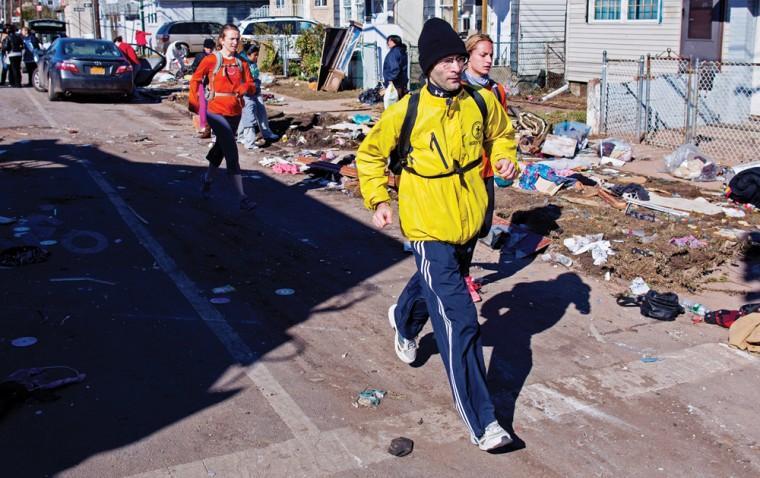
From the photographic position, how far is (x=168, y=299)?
6.86m

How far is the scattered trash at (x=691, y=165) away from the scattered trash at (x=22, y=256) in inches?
330

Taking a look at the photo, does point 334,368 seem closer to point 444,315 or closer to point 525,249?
point 444,315

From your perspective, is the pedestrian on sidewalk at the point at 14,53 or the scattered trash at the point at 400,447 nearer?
the scattered trash at the point at 400,447

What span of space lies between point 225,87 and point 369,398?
541 centimetres

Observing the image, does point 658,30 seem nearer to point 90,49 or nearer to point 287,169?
point 287,169

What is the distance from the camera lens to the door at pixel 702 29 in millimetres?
16453

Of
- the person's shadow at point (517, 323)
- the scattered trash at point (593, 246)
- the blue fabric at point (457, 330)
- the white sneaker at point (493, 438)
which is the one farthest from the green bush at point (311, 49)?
the white sneaker at point (493, 438)

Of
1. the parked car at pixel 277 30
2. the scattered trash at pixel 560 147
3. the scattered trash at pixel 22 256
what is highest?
the parked car at pixel 277 30

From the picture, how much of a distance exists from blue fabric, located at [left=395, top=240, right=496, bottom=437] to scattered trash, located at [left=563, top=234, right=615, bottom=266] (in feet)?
12.2

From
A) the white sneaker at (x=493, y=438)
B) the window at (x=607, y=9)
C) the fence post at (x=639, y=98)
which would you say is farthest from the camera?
the window at (x=607, y=9)

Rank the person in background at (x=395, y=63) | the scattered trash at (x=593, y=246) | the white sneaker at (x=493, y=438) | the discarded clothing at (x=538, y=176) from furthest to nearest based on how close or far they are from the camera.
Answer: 1. the person in background at (x=395, y=63)
2. the discarded clothing at (x=538, y=176)
3. the scattered trash at (x=593, y=246)
4. the white sneaker at (x=493, y=438)

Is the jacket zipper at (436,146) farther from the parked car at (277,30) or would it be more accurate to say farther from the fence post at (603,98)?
the parked car at (277,30)

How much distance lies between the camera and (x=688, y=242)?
856cm

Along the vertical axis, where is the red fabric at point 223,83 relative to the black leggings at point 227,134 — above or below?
above
